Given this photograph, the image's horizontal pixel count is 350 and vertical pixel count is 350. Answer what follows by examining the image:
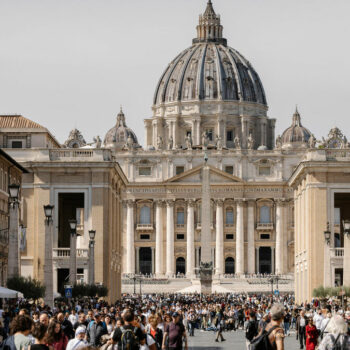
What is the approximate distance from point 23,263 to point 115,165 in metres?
9.11

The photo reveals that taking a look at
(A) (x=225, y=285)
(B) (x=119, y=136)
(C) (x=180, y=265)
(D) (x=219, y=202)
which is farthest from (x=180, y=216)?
(B) (x=119, y=136)

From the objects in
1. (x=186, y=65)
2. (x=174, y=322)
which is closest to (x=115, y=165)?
(x=174, y=322)

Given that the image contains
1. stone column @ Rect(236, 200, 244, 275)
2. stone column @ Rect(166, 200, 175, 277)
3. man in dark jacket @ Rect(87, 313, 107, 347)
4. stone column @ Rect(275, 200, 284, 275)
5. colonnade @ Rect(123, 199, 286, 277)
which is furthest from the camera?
stone column @ Rect(166, 200, 175, 277)

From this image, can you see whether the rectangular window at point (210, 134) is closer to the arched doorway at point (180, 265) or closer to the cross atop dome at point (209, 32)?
the cross atop dome at point (209, 32)

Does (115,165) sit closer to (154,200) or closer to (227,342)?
(227,342)

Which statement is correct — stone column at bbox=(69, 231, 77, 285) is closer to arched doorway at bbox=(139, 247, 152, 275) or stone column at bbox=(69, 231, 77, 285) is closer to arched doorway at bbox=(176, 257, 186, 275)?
arched doorway at bbox=(139, 247, 152, 275)

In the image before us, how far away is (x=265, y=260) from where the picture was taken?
5925 inches

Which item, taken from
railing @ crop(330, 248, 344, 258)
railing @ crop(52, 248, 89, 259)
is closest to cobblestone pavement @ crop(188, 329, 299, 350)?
railing @ crop(330, 248, 344, 258)

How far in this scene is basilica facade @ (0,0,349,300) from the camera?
78.8 metres

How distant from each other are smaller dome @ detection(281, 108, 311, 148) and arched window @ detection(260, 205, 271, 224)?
60.3 ft

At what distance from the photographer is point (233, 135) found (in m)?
178

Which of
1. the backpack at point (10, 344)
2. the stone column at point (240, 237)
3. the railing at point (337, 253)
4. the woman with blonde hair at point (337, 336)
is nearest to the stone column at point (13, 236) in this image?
the backpack at point (10, 344)

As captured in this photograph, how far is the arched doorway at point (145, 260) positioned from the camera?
5974 inches

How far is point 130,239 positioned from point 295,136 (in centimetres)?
3373
